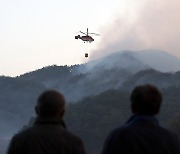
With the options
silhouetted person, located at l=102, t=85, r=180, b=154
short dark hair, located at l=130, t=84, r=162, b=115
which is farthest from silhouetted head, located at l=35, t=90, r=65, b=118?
short dark hair, located at l=130, t=84, r=162, b=115

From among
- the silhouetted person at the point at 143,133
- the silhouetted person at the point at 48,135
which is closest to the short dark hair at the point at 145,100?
the silhouetted person at the point at 143,133

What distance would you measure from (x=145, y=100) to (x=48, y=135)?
1333 mm

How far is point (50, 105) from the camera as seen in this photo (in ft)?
31.0

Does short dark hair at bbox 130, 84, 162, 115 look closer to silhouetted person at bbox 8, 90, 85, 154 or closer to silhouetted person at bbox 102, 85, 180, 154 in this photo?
silhouetted person at bbox 102, 85, 180, 154

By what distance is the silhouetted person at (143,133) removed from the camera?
30.7ft

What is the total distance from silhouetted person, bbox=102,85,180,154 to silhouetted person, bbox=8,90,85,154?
1.58 ft

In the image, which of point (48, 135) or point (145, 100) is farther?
point (145, 100)

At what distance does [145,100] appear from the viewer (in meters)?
9.59

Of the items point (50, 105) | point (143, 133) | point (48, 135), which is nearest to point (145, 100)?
point (143, 133)

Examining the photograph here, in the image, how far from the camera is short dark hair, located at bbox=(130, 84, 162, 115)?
31.4 ft

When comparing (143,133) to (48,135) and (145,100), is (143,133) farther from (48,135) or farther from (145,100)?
(48,135)

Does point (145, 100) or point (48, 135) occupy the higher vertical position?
point (145, 100)

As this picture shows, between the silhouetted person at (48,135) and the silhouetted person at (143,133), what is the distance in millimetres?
481

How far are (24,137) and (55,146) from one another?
41 centimetres
